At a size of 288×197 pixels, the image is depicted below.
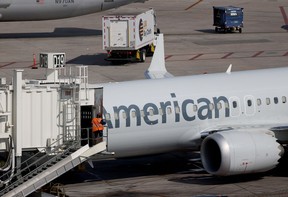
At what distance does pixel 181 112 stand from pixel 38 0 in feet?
119

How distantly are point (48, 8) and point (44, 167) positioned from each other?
41609 mm

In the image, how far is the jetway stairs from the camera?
29906 millimetres

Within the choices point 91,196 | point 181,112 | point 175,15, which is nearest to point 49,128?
point 91,196

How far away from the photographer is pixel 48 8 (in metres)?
71.0

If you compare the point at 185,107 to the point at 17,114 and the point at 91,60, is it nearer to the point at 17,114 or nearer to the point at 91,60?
the point at 17,114

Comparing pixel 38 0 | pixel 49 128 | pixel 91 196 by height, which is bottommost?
pixel 91 196

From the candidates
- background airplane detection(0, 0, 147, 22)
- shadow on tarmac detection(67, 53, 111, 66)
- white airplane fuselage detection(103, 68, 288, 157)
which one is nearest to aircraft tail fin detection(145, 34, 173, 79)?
white airplane fuselage detection(103, 68, 288, 157)

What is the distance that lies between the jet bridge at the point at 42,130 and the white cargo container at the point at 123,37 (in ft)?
95.9

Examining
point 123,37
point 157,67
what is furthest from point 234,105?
point 123,37

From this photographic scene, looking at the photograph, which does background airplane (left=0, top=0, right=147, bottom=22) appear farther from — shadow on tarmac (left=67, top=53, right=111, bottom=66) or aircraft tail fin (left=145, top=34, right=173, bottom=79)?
aircraft tail fin (left=145, top=34, right=173, bottom=79)

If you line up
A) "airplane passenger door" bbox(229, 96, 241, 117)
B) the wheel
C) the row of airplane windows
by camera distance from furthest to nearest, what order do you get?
the wheel, "airplane passenger door" bbox(229, 96, 241, 117), the row of airplane windows

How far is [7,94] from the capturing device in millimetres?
30328

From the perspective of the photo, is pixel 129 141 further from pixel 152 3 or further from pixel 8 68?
pixel 152 3

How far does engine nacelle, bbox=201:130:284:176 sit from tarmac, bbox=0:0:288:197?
73 centimetres
